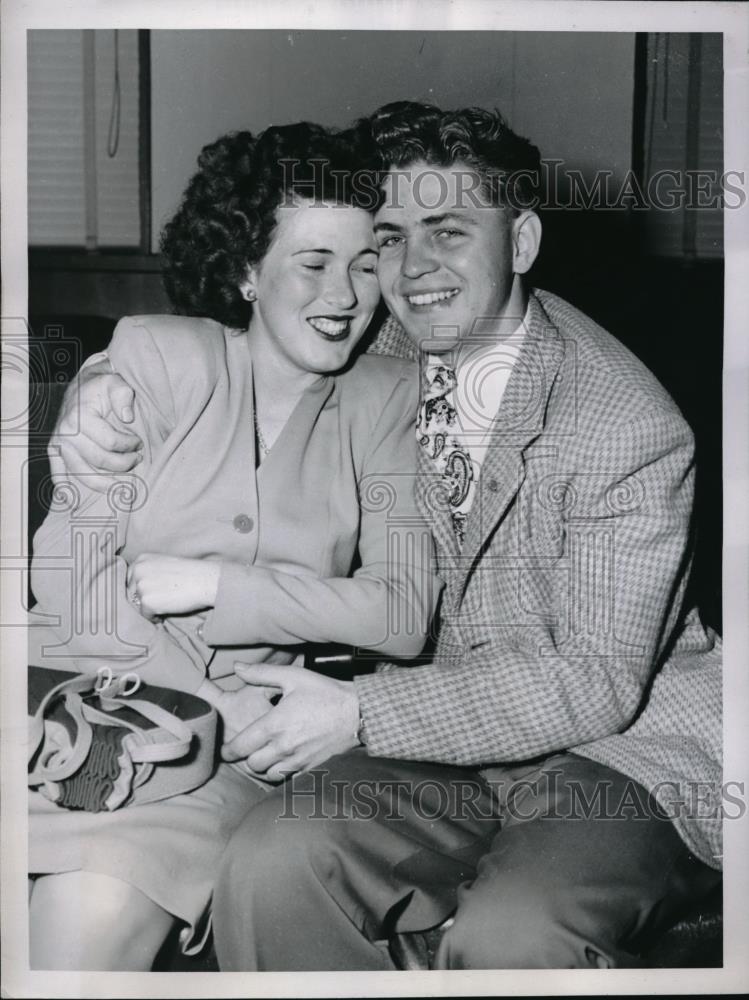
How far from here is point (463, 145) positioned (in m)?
1.28

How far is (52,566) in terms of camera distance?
1303 millimetres

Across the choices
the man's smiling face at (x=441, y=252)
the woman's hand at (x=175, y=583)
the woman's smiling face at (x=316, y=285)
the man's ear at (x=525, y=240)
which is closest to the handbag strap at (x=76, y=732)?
the woman's hand at (x=175, y=583)

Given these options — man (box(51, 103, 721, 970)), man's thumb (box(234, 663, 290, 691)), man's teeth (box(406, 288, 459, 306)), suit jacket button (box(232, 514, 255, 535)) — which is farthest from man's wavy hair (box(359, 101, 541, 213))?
man's thumb (box(234, 663, 290, 691))

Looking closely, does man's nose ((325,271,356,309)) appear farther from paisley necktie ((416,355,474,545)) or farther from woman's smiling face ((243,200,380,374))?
paisley necktie ((416,355,474,545))

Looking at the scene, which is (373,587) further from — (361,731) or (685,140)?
(685,140)

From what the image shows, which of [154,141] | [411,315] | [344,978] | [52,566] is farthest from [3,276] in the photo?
[344,978]

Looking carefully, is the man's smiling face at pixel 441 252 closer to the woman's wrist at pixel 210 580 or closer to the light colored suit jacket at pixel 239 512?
the light colored suit jacket at pixel 239 512

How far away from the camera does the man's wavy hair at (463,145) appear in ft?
4.18

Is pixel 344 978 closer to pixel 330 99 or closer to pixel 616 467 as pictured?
pixel 616 467

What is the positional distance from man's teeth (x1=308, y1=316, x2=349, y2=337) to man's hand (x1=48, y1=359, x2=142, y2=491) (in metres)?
0.23

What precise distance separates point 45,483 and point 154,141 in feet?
1.42

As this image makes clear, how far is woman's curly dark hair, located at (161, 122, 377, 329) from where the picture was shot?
1.27m

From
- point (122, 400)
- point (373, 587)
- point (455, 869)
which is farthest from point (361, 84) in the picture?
point (455, 869)

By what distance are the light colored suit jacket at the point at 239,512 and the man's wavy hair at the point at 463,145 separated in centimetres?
24
